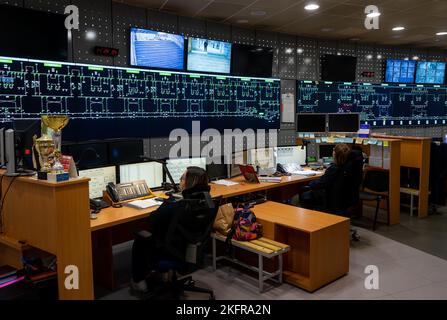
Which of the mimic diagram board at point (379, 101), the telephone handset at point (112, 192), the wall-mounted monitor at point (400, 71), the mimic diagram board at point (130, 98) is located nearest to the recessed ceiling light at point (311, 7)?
the mimic diagram board at point (130, 98)

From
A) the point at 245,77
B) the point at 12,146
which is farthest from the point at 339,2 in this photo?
the point at 12,146

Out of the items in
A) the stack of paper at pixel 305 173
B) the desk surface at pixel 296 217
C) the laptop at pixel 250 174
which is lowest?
the desk surface at pixel 296 217

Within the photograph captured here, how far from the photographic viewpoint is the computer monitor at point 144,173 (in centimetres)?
389

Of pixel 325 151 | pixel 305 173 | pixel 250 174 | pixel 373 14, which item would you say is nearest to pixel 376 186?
pixel 325 151

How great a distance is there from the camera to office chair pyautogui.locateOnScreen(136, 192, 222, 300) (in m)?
2.92

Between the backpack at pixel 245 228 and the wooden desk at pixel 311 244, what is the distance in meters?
0.11

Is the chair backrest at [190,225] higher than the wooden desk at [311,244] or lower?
higher

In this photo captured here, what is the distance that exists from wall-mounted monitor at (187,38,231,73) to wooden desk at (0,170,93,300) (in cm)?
364

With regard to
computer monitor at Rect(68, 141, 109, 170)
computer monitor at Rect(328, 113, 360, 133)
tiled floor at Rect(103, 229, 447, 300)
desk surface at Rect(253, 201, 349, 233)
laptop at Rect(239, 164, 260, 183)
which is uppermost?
computer monitor at Rect(328, 113, 360, 133)

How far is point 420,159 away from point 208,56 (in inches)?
140

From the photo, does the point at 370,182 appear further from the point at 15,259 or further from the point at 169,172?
the point at 15,259

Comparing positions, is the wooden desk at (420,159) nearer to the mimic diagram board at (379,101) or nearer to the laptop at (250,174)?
the mimic diagram board at (379,101)

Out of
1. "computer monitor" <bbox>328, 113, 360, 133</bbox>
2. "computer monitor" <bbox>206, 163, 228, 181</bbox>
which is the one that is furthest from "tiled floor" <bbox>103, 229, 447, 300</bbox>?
"computer monitor" <bbox>328, 113, 360, 133</bbox>

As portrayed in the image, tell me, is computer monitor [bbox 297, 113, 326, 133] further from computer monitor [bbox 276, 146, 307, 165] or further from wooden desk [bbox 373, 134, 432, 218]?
wooden desk [bbox 373, 134, 432, 218]
